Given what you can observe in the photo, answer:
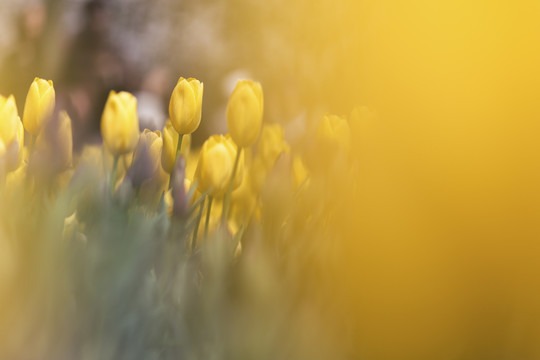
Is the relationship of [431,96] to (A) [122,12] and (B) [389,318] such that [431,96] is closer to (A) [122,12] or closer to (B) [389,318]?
(B) [389,318]

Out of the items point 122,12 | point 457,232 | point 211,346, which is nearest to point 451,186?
point 457,232

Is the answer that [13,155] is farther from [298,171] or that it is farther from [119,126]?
[298,171]

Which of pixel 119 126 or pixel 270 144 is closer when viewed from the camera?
pixel 119 126

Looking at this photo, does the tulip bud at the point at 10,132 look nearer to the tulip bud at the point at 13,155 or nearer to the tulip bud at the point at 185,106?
the tulip bud at the point at 13,155

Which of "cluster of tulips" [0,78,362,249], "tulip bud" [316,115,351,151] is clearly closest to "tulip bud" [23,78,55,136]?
"cluster of tulips" [0,78,362,249]

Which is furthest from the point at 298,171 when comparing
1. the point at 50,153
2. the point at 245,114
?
the point at 50,153
